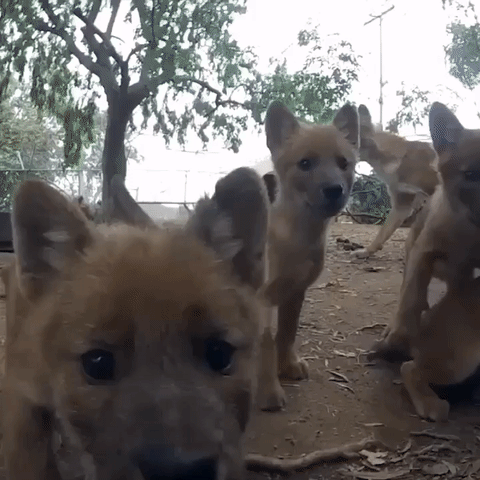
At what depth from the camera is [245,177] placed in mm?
970

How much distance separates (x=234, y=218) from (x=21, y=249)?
370 millimetres

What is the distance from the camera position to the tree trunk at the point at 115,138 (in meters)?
1.56

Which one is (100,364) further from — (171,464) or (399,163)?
(399,163)

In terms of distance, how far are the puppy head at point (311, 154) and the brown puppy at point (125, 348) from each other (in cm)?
68

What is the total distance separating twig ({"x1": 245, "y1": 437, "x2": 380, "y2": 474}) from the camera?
1236mm

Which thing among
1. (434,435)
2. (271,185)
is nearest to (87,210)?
(271,185)

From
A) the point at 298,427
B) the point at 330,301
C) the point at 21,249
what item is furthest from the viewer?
the point at 330,301

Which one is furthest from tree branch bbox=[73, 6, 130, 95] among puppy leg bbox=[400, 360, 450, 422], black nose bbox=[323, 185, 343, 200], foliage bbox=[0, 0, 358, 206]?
puppy leg bbox=[400, 360, 450, 422]

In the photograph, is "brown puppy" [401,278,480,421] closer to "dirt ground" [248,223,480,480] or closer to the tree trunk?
"dirt ground" [248,223,480,480]

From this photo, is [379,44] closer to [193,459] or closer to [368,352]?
[368,352]

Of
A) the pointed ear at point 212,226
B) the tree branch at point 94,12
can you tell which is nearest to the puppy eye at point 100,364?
the pointed ear at point 212,226

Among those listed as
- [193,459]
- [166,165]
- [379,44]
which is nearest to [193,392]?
[193,459]

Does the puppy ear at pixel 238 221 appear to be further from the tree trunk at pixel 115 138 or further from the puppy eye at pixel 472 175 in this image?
the puppy eye at pixel 472 175

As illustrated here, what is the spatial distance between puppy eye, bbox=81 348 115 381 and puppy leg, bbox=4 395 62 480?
20 cm
